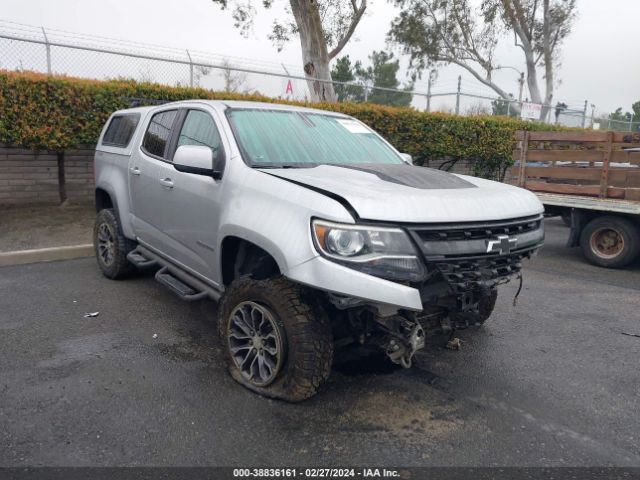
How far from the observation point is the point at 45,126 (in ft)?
26.2

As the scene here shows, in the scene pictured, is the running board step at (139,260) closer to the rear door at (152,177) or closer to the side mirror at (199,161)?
the rear door at (152,177)

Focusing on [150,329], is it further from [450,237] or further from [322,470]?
[450,237]

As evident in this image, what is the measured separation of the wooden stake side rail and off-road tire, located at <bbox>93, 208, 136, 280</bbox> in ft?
19.7

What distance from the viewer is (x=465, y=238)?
287cm

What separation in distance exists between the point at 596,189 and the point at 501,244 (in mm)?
5271

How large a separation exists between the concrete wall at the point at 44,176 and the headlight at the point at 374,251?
778 centimetres

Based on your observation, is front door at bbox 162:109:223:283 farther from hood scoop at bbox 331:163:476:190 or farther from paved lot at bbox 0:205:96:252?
paved lot at bbox 0:205:96:252

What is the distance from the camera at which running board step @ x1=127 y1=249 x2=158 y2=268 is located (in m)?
4.86

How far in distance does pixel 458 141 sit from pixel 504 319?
347 inches

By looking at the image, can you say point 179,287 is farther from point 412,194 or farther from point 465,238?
point 465,238

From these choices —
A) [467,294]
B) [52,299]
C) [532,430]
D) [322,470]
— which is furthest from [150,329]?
[532,430]

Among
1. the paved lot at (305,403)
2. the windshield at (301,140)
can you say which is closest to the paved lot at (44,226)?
the paved lot at (305,403)

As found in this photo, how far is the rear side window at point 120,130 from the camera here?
209 inches

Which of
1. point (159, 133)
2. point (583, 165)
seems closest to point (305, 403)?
point (159, 133)
